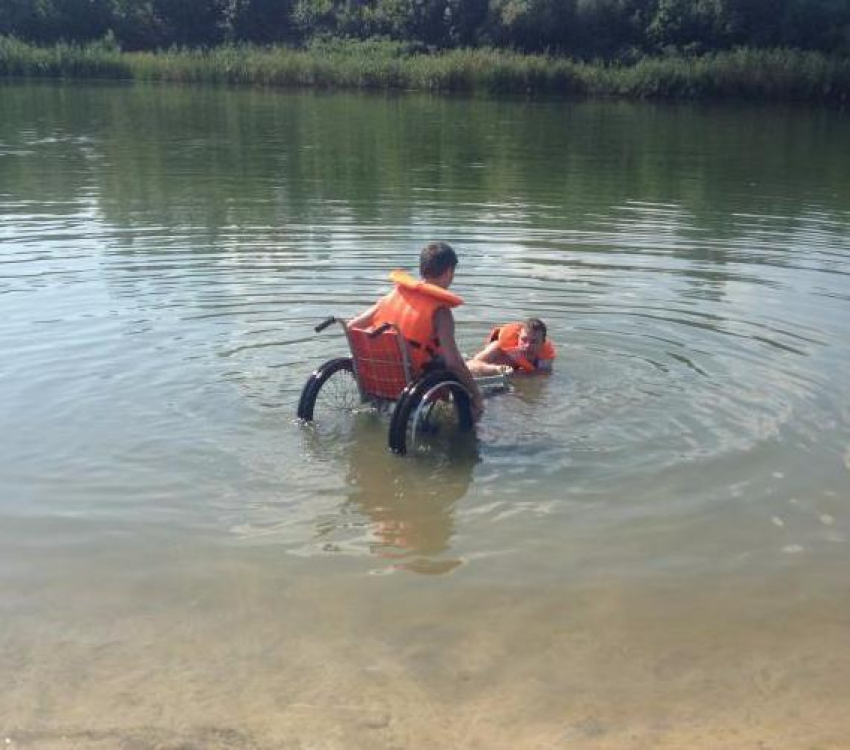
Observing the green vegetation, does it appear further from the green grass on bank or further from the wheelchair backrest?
the wheelchair backrest

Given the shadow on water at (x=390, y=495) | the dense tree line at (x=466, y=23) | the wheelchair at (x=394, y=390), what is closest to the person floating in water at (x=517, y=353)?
the wheelchair at (x=394, y=390)

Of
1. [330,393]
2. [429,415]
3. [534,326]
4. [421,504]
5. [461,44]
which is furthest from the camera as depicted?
[461,44]

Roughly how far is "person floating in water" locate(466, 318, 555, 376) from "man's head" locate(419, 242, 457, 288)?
1672mm

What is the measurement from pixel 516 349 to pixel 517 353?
0.07 meters

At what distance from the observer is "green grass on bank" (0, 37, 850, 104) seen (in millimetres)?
46500

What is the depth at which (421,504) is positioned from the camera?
21.7 ft

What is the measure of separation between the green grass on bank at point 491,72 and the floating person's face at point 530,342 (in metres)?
40.4

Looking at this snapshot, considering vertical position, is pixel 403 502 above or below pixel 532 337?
below

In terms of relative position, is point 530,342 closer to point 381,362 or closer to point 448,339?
point 448,339

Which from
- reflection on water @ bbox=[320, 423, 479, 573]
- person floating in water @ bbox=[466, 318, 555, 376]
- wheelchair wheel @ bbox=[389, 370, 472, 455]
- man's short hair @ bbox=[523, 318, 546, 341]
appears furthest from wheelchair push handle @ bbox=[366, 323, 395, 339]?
man's short hair @ bbox=[523, 318, 546, 341]

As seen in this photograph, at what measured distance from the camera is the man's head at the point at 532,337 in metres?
8.95

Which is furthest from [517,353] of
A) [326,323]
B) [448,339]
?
[326,323]

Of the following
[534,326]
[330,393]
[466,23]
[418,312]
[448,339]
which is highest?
[466,23]

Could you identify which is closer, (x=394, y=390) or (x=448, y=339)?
(x=448, y=339)
